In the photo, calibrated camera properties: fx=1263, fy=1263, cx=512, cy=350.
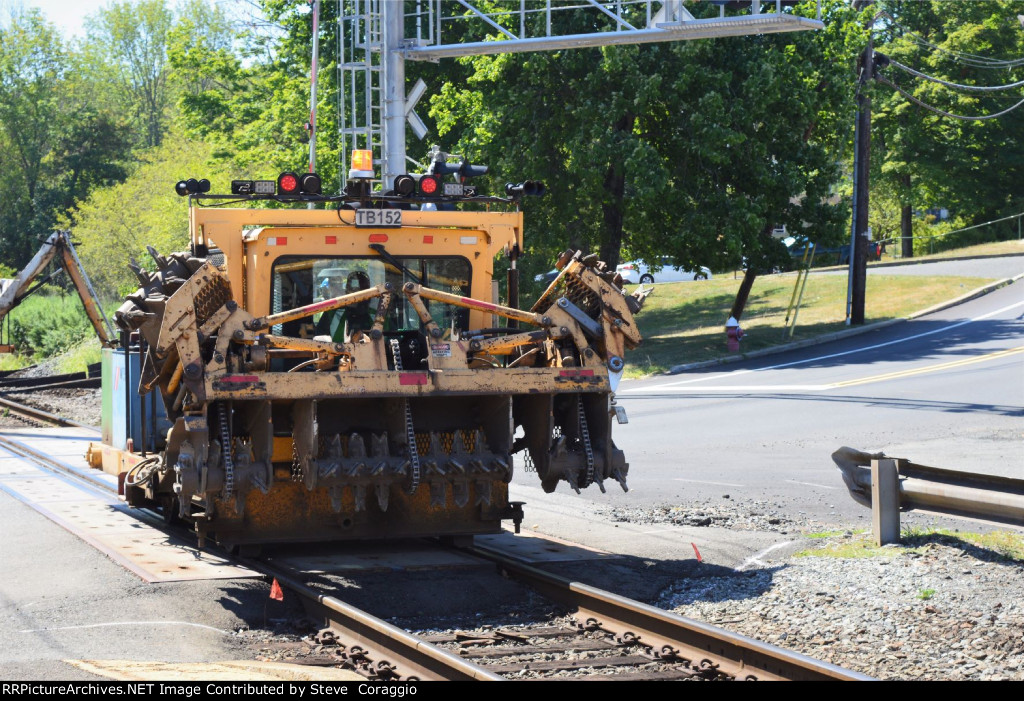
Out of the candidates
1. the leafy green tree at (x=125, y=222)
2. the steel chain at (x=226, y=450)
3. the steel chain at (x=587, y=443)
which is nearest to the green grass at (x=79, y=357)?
the leafy green tree at (x=125, y=222)

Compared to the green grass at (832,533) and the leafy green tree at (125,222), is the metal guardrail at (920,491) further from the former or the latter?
the leafy green tree at (125,222)

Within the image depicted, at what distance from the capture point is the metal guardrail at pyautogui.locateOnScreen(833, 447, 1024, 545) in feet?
30.2

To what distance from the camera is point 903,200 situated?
55938 mm

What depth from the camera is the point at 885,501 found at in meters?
10.0

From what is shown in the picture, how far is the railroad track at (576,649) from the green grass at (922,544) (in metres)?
2.49

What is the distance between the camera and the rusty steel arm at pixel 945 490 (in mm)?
9159

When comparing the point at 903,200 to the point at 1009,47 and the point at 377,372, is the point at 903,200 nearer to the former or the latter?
the point at 1009,47

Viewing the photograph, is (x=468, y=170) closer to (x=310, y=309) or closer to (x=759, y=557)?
(x=310, y=309)

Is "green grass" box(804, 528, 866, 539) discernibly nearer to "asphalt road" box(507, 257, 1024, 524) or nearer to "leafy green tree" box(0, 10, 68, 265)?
"asphalt road" box(507, 257, 1024, 524)

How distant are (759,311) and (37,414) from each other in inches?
837

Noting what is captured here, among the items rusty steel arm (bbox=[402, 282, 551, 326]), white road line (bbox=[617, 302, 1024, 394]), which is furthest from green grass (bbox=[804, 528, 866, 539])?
white road line (bbox=[617, 302, 1024, 394])

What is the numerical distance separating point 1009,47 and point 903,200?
762 cm

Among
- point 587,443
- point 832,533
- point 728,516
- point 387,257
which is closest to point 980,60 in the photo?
point 728,516

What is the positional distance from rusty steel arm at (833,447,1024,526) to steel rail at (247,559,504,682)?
433cm
